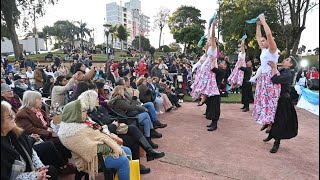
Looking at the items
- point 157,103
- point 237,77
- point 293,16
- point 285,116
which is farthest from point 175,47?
point 285,116

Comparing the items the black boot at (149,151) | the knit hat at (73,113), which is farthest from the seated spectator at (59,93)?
the knit hat at (73,113)

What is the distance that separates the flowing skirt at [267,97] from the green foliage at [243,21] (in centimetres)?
1076

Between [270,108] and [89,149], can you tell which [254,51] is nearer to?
[270,108]

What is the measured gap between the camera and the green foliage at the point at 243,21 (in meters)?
19.8

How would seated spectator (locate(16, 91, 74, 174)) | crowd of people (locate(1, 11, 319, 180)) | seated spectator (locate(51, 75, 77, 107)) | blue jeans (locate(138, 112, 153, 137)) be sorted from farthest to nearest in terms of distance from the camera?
seated spectator (locate(51, 75, 77, 107))
blue jeans (locate(138, 112, 153, 137))
seated spectator (locate(16, 91, 74, 174))
crowd of people (locate(1, 11, 319, 180))

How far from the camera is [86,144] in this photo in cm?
324

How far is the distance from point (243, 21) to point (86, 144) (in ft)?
68.5

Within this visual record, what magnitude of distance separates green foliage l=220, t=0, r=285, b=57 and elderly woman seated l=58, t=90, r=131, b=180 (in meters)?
13.4

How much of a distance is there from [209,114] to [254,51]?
21038mm

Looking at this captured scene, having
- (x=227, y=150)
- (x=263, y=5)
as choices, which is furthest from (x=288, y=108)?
(x=263, y=5)

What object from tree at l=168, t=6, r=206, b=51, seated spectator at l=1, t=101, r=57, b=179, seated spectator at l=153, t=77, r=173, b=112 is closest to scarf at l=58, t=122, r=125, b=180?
seated spectator at l=1, t=101, r=57, b=179

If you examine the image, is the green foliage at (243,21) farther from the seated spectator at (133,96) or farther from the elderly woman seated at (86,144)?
the elderly woman seated at (86,144)

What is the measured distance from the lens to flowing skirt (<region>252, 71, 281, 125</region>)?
5012 millimetres

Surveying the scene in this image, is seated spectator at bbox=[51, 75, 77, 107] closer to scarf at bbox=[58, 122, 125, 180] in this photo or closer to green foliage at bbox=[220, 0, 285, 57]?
scarf at bbox=[58, 122, 125, 180]
